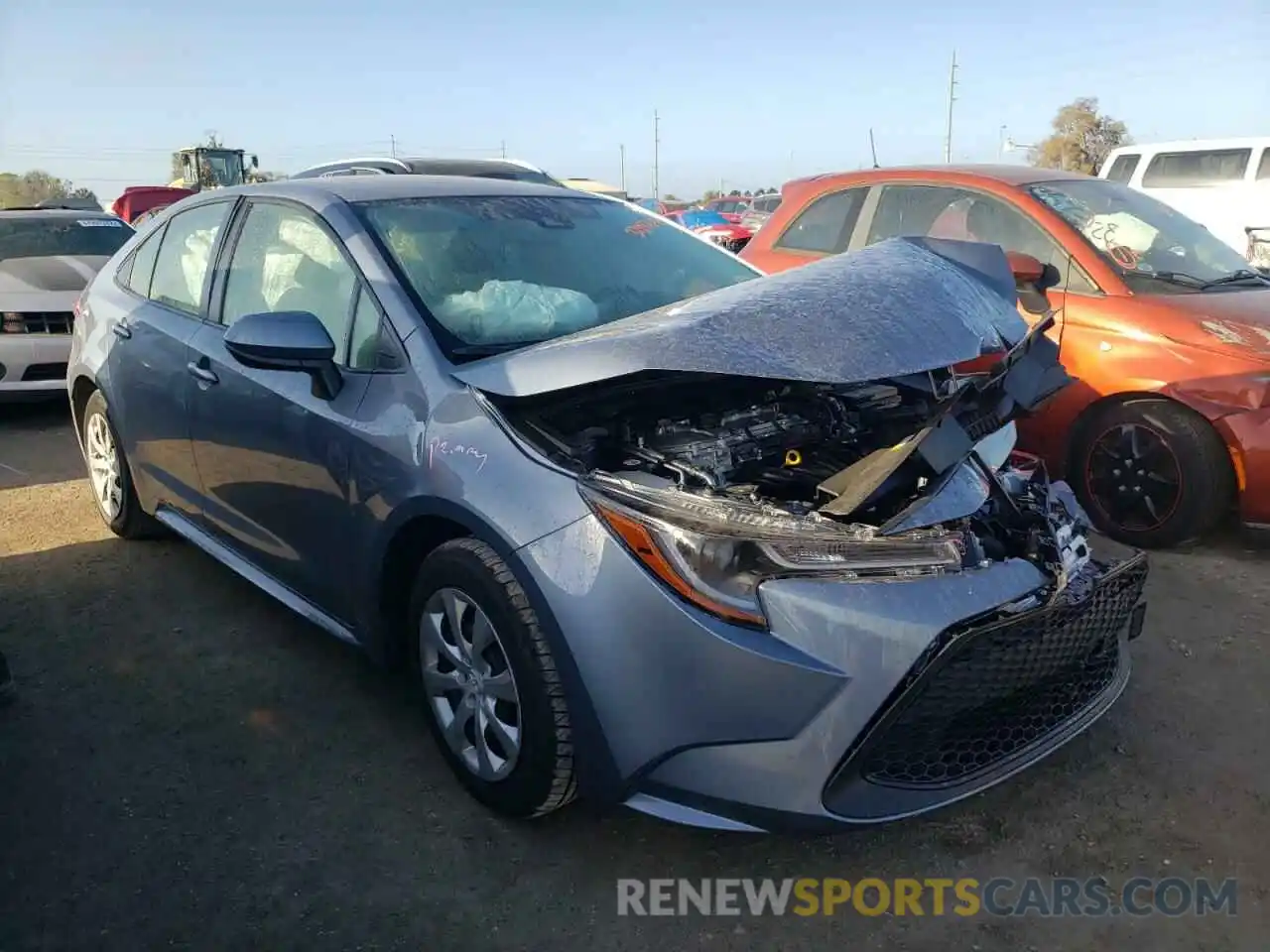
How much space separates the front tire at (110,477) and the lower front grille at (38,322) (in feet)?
8.92

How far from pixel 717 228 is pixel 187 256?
1802 centimetres

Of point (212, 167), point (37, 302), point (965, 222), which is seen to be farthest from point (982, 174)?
point (212, 167)

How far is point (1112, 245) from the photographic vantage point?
15.8 ft

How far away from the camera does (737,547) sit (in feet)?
7.10

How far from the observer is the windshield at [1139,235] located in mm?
4727

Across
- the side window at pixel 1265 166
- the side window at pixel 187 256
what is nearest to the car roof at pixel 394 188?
the side window at pixel 187 256

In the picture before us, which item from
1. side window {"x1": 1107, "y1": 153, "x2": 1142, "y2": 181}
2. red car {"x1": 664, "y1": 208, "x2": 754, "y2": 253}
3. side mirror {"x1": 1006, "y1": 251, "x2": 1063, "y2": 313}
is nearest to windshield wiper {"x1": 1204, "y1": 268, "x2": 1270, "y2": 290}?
side mirror {"x1": 1006, "y1": 251, "x2": 1063, "y2": 313}

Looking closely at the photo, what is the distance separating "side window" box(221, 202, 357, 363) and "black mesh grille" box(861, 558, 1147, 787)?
6.17ft

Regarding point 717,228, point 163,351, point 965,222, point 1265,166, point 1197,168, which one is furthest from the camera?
Result: point 717,228

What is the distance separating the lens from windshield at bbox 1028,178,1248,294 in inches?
186

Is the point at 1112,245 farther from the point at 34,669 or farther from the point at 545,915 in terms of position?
the point at 34,669

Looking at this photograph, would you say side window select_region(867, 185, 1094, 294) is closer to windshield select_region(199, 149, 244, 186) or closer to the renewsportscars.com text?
the renewsportscars.com text

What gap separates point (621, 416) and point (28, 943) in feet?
5.97

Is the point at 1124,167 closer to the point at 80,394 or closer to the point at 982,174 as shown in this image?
the point at 982,174
